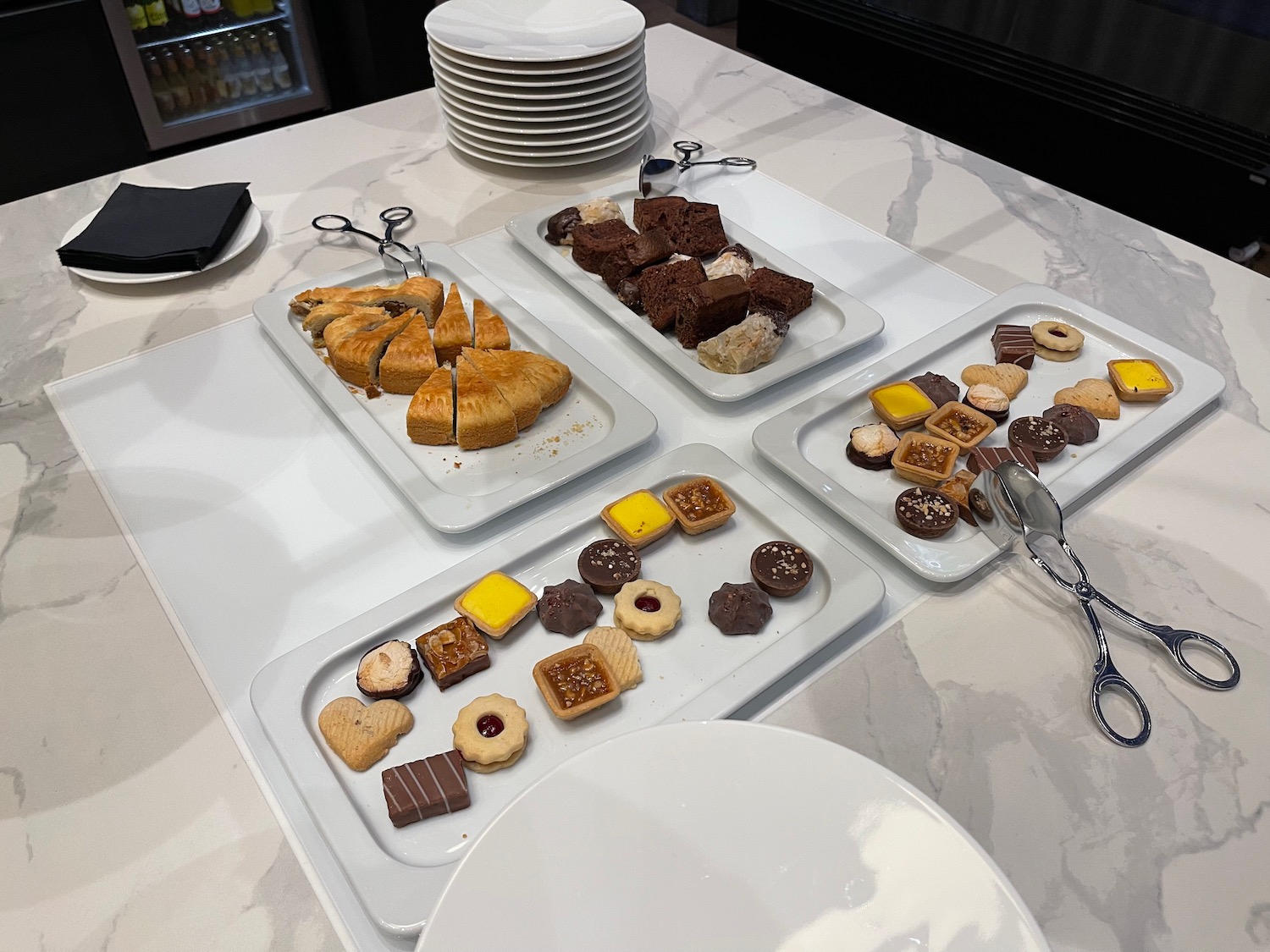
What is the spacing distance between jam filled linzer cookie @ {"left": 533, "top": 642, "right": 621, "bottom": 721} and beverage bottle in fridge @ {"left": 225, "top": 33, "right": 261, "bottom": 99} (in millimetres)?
3396

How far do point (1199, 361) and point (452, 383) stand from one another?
3.21 ft

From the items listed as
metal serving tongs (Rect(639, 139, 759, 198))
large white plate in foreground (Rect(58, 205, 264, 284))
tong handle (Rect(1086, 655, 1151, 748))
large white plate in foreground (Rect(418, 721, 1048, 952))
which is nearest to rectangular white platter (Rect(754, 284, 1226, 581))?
tong handle (Rect(1086, 655, 1151, 748))

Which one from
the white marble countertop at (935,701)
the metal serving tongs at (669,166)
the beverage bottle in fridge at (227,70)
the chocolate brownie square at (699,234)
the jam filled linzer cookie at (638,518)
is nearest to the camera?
the white marble countertop at (935,701)

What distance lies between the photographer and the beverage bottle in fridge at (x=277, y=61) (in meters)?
3.45

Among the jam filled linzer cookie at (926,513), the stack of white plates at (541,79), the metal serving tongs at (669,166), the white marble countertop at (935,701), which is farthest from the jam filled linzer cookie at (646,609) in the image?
the stack of white plates at (541,79)

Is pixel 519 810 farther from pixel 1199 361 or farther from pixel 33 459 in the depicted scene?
pixel 1199 361

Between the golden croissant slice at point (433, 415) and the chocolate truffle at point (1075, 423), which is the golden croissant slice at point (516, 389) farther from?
the chocolate truffle at point (1075, 423)

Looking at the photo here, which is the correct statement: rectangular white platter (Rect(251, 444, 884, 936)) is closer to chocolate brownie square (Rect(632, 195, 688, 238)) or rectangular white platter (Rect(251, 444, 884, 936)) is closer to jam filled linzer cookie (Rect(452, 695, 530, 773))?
jam filled linzer cookie (Rect(452, 695, 530, 773))

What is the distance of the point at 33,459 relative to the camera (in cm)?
110

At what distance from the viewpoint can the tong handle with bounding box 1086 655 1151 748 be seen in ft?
2.68

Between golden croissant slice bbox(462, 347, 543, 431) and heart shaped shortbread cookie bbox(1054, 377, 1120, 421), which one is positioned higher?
golden croissant slice bbox(462, 347, 543, 431)

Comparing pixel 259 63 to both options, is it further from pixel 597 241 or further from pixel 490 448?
pixel 490 448

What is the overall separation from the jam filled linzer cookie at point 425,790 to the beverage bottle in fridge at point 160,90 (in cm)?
327

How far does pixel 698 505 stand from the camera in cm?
98
